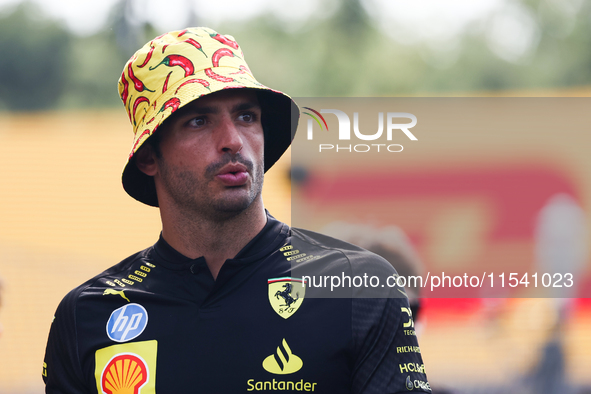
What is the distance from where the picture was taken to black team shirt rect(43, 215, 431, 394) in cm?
182

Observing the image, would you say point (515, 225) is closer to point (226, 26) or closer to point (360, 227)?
point (360, 227)

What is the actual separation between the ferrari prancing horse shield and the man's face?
276mm

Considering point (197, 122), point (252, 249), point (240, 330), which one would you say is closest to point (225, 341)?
point (240, 330)

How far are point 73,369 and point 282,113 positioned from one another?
1.17 metres

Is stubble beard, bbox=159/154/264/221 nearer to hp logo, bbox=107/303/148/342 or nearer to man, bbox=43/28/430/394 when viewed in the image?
man, bbox=43/28/430/394

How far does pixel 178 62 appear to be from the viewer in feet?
6.90

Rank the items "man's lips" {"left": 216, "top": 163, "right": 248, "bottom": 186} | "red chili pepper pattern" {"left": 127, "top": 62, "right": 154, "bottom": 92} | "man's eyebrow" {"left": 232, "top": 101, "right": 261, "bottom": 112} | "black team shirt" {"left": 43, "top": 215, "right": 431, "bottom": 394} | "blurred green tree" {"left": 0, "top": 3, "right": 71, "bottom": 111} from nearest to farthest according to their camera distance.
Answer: "black team shirt" {"left": 43, "top": 215, "right": 431, "bottom": 394} → "man's lips" {"left": 216, "top": 163, "right": 248, "bottom": 186} → "man's eyebrow" {"left": 232, "top": 101, "right": 261, "bottom": 112} → "red chili pepper pattern" {"left": 127, "top": 62, "right": 154, "bottom": 92} → "blurred green tree" {"left": 0, "top": 3, "right": 71, "bottom": 111}

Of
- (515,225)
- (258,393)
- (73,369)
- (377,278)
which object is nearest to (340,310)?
(377,278)

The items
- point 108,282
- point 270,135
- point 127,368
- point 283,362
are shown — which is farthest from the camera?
point 270,135

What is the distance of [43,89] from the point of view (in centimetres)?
1205

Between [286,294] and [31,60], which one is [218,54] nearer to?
[286,294]

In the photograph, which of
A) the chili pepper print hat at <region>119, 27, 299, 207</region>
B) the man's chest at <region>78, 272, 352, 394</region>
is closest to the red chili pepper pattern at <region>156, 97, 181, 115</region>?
the chili pepper print hat at <region>119, 27, 299, 207</region>

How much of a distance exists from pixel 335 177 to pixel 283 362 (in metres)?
1.55

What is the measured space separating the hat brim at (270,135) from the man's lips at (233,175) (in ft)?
1.20
